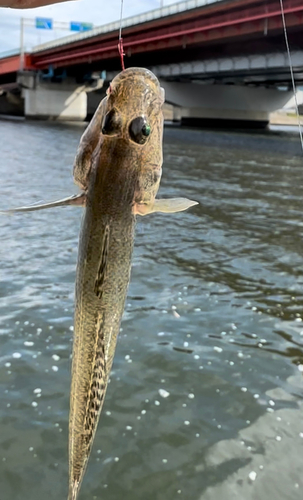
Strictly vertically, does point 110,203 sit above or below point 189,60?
below

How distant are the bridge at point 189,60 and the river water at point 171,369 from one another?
23.9 meters

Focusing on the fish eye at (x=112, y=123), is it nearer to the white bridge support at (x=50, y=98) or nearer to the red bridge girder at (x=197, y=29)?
the red bridge girder at (x=197, y=29)

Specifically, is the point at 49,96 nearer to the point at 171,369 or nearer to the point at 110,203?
the point at 171,369

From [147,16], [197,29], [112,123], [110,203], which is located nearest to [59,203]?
[110,203]

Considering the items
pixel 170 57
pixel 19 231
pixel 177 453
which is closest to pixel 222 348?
pixel 177 453

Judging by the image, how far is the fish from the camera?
7.19 ft

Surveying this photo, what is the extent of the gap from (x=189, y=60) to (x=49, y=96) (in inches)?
1309

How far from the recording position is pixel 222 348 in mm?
6625

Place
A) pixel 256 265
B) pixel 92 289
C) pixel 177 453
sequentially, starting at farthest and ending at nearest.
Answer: pixel 256 265
pixel 177 453
pixel 92 289

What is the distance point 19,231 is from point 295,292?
20.9ft

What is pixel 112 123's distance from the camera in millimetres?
2234

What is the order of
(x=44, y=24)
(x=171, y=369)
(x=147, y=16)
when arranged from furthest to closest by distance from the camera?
(x=44, y=24) < (x=147, y=16) < (x=171, y=369)

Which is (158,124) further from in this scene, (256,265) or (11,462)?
(256,265)

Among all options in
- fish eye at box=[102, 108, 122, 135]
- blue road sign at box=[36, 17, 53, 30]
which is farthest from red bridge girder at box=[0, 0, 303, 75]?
fish eye at box=[102, 108, 122, 135]
